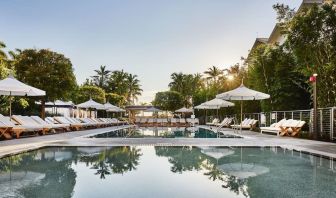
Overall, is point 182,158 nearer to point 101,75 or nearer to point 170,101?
point 170,101

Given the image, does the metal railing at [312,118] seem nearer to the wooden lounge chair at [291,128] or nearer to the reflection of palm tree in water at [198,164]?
the wooden lounge chair at [291,128]

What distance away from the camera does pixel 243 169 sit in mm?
6309

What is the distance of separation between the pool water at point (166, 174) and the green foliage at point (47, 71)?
14.4 meters

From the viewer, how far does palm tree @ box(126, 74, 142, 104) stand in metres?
72.8

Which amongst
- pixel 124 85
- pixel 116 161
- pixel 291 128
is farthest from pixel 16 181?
pixel 124 85

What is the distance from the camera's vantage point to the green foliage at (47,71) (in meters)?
22.0

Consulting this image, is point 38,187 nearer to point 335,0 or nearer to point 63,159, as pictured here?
point 63,159

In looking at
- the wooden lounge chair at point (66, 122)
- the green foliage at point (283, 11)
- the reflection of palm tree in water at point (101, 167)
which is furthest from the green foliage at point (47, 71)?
the reflection of palm tree in water at point (101, 167)

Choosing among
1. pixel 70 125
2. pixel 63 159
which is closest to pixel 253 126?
pixel 70 125

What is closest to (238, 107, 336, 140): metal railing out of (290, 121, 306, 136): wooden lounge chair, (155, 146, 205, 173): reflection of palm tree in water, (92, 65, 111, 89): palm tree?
(290, 121, 306, 136): wooden lounge chair

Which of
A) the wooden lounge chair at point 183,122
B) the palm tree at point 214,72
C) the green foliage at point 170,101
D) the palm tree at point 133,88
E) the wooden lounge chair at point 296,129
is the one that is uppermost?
the palm tree at point 214,72

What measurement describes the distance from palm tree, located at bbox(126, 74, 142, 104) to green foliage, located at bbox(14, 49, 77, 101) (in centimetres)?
4933

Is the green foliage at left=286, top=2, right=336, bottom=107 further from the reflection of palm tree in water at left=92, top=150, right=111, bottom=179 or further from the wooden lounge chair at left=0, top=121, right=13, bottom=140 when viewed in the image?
the wooden lounge chair at left=0, top=121, right=13, bottom=140

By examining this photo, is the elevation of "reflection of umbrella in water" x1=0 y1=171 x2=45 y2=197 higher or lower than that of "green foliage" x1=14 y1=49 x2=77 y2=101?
lower
